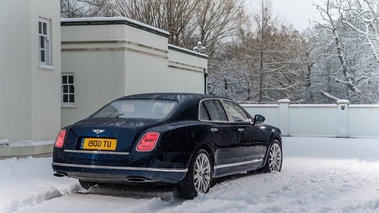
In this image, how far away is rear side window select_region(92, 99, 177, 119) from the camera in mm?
7570

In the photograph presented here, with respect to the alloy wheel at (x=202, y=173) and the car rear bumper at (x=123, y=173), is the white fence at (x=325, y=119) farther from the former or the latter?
the car rear bumper at (x=123, y=173)

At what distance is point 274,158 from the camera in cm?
1056

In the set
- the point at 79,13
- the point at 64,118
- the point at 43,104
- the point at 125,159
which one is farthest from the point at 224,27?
A: the point at 125,159

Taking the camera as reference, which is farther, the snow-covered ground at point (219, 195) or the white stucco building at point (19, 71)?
the white stucco building at point (19, 71)

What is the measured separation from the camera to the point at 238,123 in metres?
9.05

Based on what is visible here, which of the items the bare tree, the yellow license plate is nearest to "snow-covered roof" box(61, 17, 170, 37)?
the yellow license plate

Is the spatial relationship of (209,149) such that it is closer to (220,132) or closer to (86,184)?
(220,132)

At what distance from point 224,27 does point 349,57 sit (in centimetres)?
1277

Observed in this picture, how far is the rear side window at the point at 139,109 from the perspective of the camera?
757 cm

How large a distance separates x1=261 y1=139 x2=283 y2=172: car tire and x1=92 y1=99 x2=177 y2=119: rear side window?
3167mm

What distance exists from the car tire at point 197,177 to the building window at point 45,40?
24.7 ft

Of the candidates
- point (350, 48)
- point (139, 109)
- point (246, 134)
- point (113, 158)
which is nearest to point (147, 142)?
point (113, 158)

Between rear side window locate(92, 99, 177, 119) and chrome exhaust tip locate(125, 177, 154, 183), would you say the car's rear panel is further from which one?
rear side window locate(92, 99, 177, 119)

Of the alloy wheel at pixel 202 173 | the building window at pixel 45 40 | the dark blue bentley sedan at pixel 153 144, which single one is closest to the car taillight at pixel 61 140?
the dark blue bentley sedan at pixel 153 144
